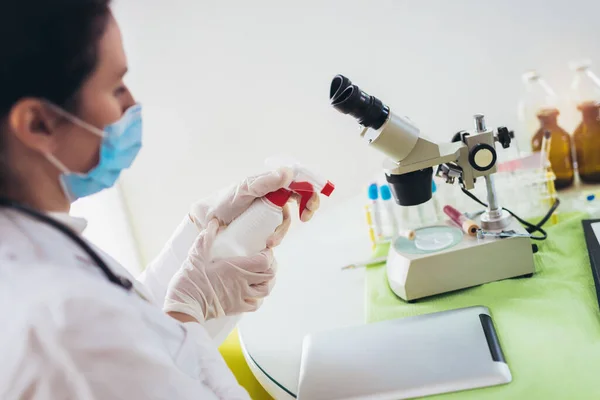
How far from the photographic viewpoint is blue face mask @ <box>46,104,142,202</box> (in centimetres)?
81

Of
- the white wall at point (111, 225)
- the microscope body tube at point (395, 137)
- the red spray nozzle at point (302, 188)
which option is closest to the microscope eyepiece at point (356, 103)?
the microscope body tube at point (395, 137)

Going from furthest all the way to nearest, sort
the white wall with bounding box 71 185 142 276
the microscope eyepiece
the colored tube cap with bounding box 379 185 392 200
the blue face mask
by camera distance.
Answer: the white wall with bounding box 71 185 142 276 → the colored tube cap with bounding box 379 185 392 200 → the microscope eyepiece → the blue face mask

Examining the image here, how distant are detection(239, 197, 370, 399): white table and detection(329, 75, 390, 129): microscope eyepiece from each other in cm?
40

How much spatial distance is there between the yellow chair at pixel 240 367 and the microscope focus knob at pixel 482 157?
2.01ft

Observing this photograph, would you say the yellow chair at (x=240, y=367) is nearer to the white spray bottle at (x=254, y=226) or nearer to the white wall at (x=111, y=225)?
the white spray bottle at (x=254, y=226)

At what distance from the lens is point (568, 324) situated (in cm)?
95

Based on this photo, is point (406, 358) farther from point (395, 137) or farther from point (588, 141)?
point (588, 141)

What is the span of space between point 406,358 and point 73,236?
0.57 m

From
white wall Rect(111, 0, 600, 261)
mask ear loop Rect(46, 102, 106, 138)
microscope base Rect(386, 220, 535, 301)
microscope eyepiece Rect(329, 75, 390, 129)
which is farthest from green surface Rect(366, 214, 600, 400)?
white wall Rect(111, 0, 600, 261)

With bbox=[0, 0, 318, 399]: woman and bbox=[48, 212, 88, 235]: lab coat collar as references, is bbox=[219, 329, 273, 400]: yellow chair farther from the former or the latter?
bbox=[48, 212, 88, 235]: lab coat collar

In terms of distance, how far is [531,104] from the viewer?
1.71 metres

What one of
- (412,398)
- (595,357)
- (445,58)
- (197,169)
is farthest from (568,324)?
(197,169)

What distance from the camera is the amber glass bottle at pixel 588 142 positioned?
1438 mm

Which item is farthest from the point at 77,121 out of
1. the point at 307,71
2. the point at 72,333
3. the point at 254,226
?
the point at 307,71
